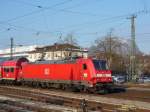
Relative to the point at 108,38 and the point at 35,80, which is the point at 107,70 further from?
the point at 108,38

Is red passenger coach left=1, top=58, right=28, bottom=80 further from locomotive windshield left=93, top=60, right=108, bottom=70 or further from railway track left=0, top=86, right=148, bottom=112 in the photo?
railway track left=0, top=86, right=148, bottom=112

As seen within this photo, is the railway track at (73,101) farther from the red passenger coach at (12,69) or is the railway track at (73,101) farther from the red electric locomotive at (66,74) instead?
the red passenger coach at (12,69)

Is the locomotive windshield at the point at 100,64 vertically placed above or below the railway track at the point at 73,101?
above

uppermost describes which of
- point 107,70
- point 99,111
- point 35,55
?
point 35,55

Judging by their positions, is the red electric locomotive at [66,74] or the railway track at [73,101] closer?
the railway track at [73,101]

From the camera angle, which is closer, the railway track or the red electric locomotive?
the railway track

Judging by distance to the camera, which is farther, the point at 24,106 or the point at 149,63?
the point at 149,63

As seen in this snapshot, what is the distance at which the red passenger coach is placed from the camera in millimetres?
49656

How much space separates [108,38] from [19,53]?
45.2 meters

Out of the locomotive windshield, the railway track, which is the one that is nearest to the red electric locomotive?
the locomotive windshield

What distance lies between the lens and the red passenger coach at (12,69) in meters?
49.7

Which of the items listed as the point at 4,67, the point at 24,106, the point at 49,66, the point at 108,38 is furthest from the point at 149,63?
the point at 24,106

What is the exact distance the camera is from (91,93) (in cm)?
3375

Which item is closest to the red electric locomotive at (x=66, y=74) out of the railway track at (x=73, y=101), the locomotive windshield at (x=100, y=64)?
the locomotive windshield at (x=100, y=64)
